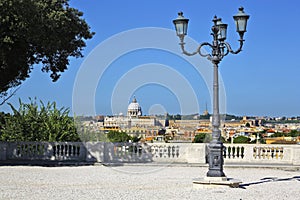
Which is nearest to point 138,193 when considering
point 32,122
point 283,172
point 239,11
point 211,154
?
point 211,154

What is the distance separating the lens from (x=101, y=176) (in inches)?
593

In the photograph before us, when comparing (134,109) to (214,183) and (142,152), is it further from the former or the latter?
(214,183)

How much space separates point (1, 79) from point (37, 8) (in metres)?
3.13

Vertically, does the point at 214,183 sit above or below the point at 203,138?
below

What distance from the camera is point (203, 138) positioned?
835 inches

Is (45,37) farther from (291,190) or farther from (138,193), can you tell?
(291,190)

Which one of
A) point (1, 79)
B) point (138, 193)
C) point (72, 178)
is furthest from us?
point (1, 79)

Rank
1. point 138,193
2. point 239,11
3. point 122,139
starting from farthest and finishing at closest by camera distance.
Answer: point 122,139 → point 239,11 → point 138,193

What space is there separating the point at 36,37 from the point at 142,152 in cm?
611

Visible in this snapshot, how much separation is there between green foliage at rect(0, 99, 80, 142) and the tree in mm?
2336

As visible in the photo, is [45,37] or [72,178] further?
[45,37]

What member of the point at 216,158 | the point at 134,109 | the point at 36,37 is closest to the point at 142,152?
the point at 134,109

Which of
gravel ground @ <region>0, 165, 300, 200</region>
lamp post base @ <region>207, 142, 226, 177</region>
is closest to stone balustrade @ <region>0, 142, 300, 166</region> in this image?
gravel ground @ <region>0, 165, 300, 200</region>

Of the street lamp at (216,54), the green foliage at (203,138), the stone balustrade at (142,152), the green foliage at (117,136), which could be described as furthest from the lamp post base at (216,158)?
the green foliage at (117,136)
